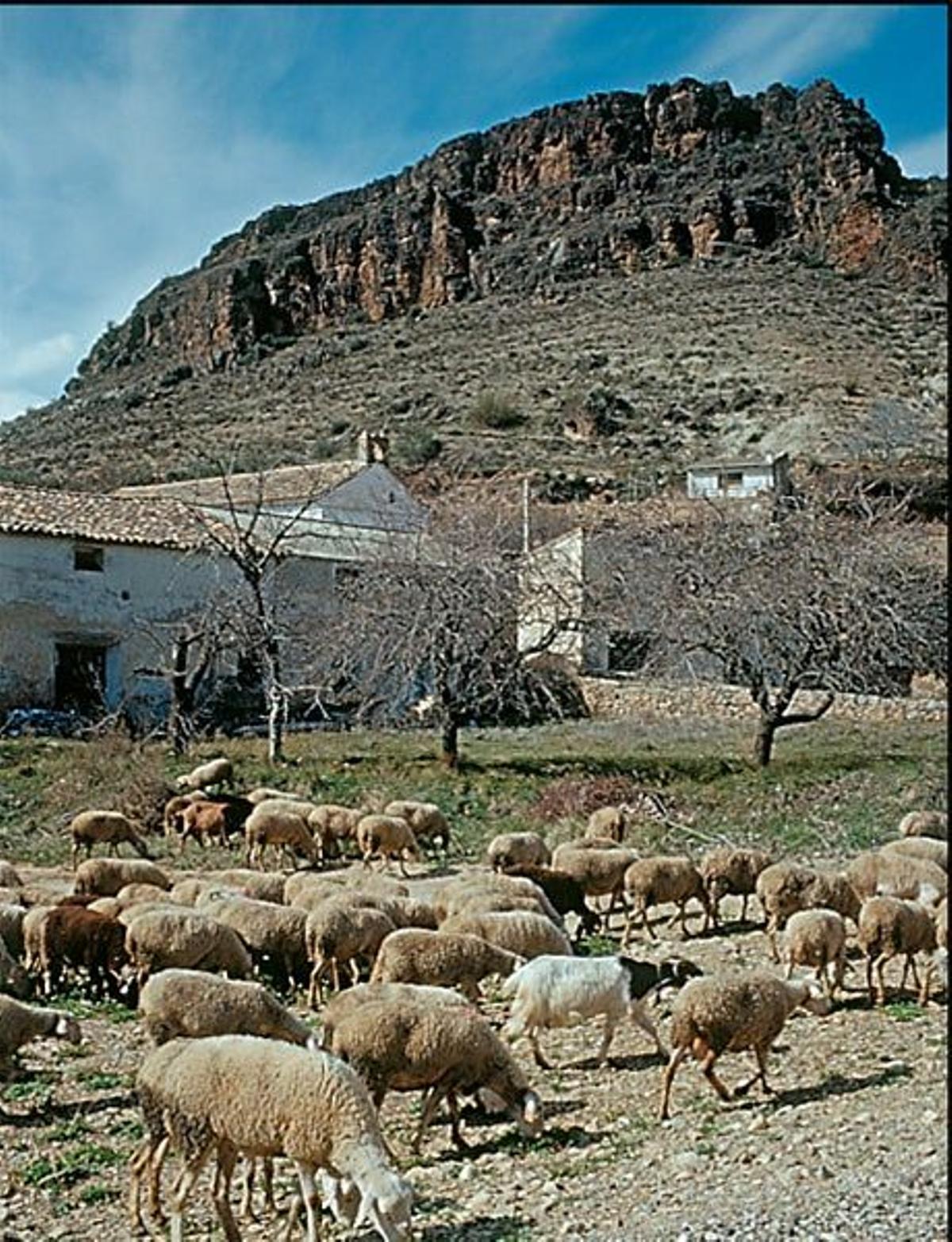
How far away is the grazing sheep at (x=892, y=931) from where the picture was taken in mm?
3475

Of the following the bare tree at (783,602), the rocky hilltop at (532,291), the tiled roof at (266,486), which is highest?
the rocky hilltop at (532,291)

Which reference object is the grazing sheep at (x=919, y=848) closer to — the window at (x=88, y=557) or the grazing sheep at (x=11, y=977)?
the grazing sheep at (x=11, y=977)

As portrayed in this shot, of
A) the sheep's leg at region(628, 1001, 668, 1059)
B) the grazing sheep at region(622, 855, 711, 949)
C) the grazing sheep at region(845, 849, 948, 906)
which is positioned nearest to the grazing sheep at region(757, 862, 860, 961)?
the grazing sheep at region(845, 849, 948, 906)

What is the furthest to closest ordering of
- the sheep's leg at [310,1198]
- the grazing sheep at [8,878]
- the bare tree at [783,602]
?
1. the bare tree at [783,602]
2. the grazing sheep at [8,878]
3. the sheep's leg at [310,1198]

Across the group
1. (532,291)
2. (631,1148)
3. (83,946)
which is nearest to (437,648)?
(83,946)

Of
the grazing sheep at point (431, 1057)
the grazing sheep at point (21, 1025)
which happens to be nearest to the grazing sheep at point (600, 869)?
the grazing sheep at point (431, 1057)

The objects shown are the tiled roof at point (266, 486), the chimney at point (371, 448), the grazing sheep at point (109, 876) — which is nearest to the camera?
the grazing sheep at point (109, 876)

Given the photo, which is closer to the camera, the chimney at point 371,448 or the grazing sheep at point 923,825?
the grazing sheep at point 923,825

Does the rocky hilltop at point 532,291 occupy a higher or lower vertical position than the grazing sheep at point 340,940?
higher

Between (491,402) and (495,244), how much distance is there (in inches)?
88.6

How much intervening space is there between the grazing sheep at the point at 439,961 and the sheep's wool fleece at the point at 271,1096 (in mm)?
1127

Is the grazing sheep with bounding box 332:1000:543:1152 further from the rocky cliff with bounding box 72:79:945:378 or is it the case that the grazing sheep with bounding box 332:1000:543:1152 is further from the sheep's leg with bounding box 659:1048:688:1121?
the rocky cliff with bounding box 72:79:945:378

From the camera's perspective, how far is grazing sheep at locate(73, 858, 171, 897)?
4.87 meters

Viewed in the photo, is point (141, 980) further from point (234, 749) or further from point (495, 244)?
A: point (495, 244)
